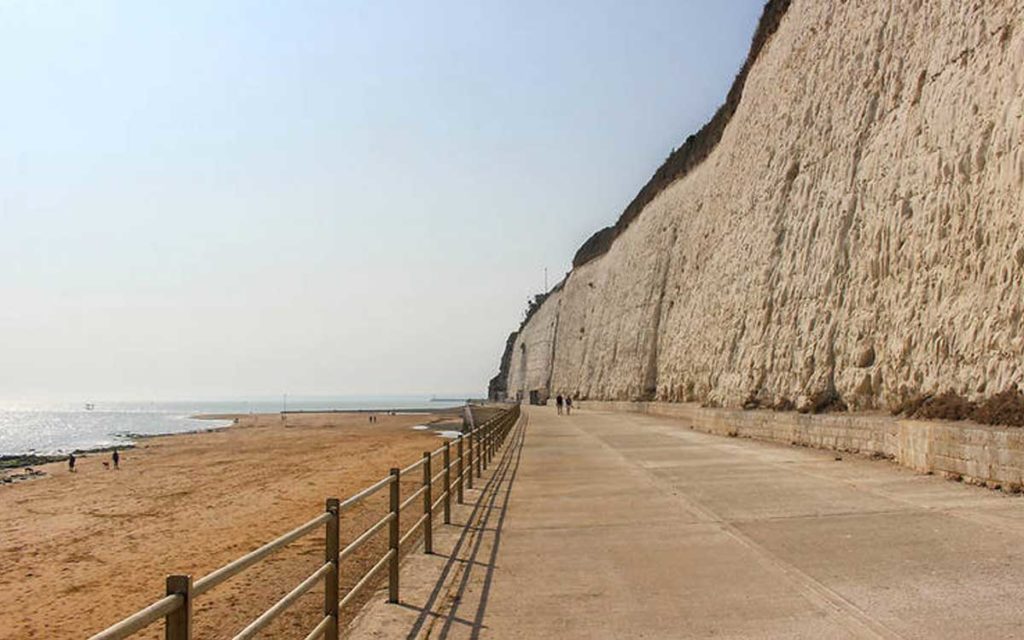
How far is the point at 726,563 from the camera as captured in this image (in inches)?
300

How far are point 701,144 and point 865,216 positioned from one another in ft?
94.7

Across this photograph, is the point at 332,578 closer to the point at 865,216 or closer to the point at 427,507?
the point at 427,507

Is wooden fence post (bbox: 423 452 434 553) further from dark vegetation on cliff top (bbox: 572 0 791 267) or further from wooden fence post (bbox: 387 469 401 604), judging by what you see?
dark vegetation on cliff top (bbox: 572 0 791 267)

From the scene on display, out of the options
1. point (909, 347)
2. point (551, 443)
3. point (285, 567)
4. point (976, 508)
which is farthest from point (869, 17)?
point (285, 567)

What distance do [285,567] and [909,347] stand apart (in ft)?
40.8

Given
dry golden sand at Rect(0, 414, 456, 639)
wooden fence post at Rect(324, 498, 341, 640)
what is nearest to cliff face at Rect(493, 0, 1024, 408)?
dry golden sand at Rect(0, 414, 456, 639)

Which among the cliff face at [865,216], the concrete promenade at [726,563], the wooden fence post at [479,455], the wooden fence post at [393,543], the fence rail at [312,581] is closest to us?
the fence rail at [312,581]

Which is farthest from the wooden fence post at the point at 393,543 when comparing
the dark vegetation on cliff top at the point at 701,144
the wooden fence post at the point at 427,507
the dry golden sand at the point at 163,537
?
the dark vegetation on cliff top at the point at 701,144

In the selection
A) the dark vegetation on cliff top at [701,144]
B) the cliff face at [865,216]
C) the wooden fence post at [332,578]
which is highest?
the dark vegetation on cliff top at [701,144]

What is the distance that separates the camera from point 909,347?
16344 mm

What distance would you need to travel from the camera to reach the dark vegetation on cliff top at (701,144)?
3512cm

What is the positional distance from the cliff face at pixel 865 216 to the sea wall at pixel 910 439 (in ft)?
3.36

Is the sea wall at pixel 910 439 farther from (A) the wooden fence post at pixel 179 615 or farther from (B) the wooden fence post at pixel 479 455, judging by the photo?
(A) the wooden fence post at pixel 179 615

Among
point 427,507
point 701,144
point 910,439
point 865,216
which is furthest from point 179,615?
point 701,144
